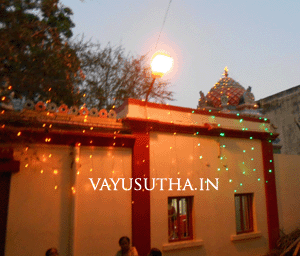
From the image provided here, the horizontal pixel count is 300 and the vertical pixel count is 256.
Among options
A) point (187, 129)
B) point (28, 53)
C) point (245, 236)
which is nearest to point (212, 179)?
point (187, 129)

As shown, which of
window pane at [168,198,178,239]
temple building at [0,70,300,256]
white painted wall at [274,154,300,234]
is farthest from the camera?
white painted wall at [274,154,300,234]

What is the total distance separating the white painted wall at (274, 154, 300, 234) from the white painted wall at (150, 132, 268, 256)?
858 millimetres

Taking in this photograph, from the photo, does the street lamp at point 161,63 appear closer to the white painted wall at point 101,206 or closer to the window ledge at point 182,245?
the white painted wall at point 101,206

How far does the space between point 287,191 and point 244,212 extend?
1981 mm

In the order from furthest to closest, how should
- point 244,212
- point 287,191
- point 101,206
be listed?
point 287,191
point 244,212
point 101,206

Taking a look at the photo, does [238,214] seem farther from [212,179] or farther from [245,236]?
[212,179]

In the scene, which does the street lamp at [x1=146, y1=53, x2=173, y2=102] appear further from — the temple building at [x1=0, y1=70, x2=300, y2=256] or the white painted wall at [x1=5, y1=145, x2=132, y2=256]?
the white painted wall at [x1=5, y1=145, x2=132, y2=256]

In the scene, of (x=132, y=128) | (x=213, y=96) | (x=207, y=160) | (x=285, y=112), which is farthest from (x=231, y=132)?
(x=285, y=112)

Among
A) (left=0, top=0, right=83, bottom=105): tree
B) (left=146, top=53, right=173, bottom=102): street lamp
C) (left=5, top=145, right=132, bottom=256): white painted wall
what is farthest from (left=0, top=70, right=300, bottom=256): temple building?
(left=146, top=53, right=173, bottom=102): street lamp

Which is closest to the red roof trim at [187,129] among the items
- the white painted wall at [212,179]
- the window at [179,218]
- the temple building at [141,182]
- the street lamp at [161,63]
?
the temple building at [141,182]

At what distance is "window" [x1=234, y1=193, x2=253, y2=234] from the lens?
28.0 feet

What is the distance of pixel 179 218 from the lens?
7367 mm

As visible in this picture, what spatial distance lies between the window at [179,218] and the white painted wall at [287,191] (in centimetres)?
353

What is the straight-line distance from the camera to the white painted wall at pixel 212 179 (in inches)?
282
